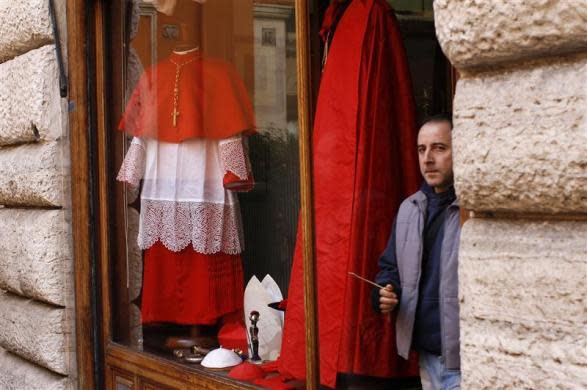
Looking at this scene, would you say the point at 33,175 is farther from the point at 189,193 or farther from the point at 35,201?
the point at 189,193

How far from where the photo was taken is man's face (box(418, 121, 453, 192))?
3.21m

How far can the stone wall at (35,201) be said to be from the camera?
16.8ft

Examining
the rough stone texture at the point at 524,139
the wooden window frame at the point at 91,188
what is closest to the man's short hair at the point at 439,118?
the rough stone texture at the point at 524,139

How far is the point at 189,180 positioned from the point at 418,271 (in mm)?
1688

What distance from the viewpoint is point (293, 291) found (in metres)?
3.80

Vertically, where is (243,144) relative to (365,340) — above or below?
above

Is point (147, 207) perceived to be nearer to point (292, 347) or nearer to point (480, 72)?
point (292, 347)

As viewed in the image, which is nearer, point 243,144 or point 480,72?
point 480,72

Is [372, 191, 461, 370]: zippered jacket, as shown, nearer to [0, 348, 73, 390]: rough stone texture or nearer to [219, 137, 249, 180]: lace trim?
[219, 137, 249, 180]: lace trim

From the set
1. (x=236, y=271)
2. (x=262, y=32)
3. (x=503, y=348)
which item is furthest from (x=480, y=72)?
(x=236, y=271)

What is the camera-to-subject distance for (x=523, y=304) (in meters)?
2.30

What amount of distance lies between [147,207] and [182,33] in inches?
32.3

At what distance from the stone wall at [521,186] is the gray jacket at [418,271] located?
0.55 meters

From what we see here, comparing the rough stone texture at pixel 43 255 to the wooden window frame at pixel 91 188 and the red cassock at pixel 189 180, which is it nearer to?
the wooden window frame at pixel 91 188
